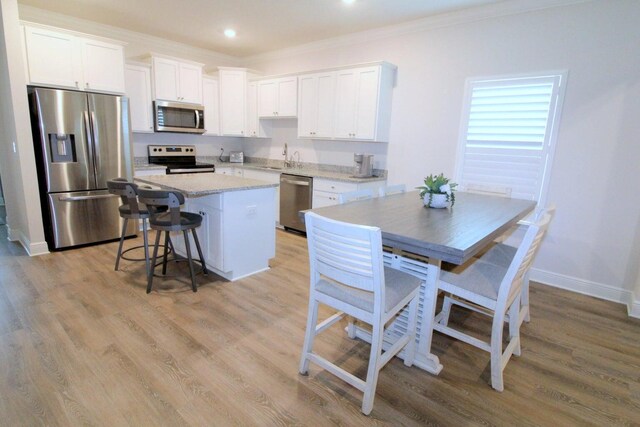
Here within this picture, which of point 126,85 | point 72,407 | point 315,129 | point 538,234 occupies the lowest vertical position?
point 72,407

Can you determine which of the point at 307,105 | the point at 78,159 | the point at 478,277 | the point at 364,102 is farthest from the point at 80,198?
the point at 478,277

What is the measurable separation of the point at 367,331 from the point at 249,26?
13.0ft

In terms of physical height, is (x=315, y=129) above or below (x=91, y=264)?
above

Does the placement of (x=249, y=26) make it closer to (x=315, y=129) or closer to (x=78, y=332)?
(x=315, y=129)

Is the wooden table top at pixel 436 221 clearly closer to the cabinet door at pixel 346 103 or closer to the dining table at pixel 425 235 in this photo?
the dining table at pixel 425 235

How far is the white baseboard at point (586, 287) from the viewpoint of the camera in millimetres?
3018

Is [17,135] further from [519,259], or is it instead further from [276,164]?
[519,259]

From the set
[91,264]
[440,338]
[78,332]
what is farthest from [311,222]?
[91,264]

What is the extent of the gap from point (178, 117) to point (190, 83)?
21.5 inches

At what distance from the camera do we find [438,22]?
3.75 metres

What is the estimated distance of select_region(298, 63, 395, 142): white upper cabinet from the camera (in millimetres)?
4148

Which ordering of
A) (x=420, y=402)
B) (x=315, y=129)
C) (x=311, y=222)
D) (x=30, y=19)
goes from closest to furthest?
(x=311, y=222) → (x=420, y=402) → (x=30, y=19) → (x=315, y=129)

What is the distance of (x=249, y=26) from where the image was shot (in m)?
4.28

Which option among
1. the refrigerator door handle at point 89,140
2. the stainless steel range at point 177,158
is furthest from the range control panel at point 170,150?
the refrigerator door handle at point 89,140
